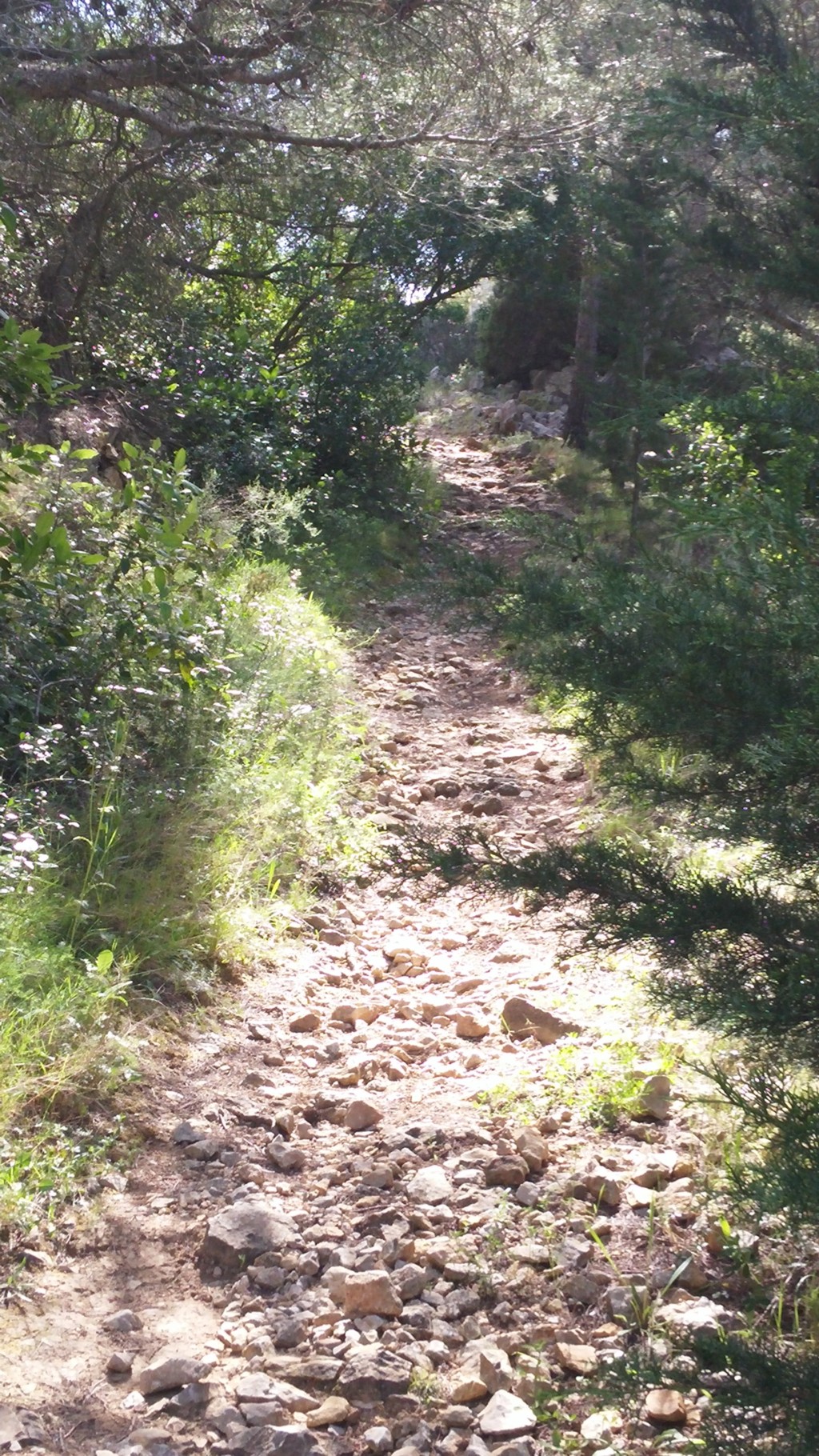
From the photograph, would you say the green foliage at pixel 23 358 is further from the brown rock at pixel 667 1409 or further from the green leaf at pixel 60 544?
the brown rock at pixel 667 1409

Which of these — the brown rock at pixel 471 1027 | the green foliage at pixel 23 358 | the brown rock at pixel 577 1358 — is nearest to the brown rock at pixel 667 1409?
the brown rock at pixel 577 1358

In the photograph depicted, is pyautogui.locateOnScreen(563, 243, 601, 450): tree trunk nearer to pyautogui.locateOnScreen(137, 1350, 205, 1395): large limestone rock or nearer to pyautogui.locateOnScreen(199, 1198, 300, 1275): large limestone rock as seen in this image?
pyautogui.locateOnScreen(199, 1198, 300, 1275): large limestone rock

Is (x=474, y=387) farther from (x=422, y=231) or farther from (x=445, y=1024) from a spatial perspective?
(x=445, y=1024)

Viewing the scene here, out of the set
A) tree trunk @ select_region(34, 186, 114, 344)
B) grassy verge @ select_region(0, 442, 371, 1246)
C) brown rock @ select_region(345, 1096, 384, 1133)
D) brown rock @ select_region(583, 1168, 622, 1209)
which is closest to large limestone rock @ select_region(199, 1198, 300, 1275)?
grassy verge @ select_region(0, 442, 371, 1246)

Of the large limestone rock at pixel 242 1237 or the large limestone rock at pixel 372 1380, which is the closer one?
A: the large limestone rock at pixel 372 1380

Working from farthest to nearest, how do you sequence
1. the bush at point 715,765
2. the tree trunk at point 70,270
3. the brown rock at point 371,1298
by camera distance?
the tree trunk at point 70,270 → the brown rock at point 371,1298 → the bush at point 715,765

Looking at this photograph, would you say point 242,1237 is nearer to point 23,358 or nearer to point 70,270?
point 23,358

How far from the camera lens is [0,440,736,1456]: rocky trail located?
2.55 metres

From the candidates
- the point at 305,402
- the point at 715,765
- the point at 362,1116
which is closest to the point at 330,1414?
the point at 362,1116

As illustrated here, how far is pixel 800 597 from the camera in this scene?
2.15 m

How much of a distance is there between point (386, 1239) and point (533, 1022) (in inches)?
44.3

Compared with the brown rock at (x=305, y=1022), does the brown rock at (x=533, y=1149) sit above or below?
above

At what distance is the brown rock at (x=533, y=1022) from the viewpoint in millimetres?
4043

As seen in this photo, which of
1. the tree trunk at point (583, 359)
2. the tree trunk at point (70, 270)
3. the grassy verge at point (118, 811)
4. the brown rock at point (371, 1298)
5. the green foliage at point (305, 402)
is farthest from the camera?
the tree trunk at point (583, 359)
